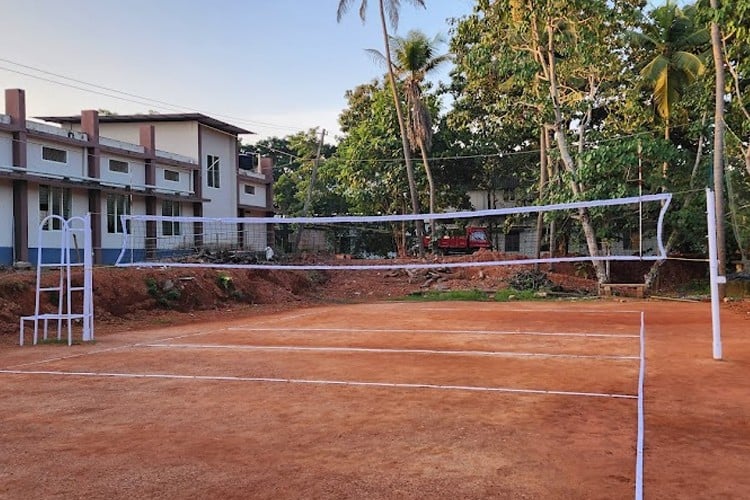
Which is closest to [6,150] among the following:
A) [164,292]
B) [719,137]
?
[164,292]

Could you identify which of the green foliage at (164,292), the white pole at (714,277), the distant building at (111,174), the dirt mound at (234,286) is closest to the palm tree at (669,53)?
the dirt mound at (234,286)

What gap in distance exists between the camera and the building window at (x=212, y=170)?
32219 millimetres

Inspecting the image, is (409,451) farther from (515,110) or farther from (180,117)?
(180,117)

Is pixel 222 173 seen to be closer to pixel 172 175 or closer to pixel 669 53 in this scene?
pixel 172 175

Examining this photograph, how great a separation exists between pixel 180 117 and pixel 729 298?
23.7 metres

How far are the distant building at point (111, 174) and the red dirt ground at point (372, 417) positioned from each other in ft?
33.1

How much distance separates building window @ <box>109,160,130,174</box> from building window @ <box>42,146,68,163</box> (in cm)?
228

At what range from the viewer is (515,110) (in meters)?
26.0

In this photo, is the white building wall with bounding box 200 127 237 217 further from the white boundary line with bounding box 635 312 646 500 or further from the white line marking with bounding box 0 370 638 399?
the white boundary line with bounding box 635 312 646 500

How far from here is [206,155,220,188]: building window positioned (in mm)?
32219

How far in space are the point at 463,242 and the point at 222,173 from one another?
533 inches

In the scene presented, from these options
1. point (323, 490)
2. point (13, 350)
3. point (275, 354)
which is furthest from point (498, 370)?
point (13, 350)

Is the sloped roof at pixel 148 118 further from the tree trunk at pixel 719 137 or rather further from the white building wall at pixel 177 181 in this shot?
the tree trunk at pixel 719 137

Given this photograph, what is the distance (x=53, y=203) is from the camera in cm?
2358
